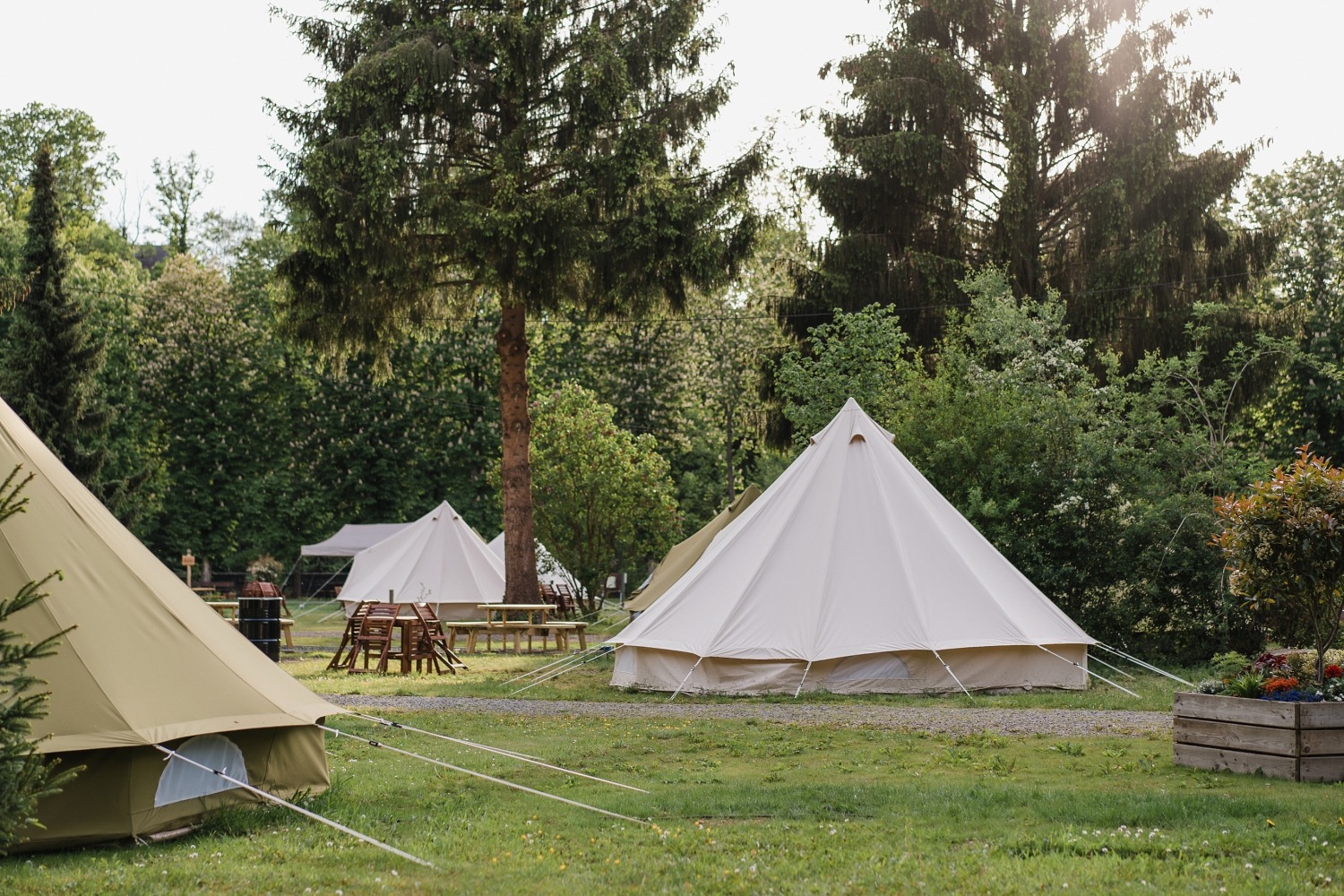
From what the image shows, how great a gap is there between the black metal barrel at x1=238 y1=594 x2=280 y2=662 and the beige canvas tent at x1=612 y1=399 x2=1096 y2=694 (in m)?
3.97

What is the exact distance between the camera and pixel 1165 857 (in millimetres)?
5992

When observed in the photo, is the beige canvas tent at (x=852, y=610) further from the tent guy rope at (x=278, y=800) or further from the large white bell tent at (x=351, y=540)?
the large white bell tent at (x=351, y=540)

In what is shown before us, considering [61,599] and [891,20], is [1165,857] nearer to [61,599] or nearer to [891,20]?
[61,599]

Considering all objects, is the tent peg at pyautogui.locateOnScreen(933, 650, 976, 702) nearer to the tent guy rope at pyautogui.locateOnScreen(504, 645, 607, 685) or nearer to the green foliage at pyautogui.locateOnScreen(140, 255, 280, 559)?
the tent guy rope at pyautogui.locateOnScreen(504, 645, 607, 685)

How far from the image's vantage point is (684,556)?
19.9 metres

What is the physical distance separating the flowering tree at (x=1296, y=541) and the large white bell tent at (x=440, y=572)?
20163 millimetres

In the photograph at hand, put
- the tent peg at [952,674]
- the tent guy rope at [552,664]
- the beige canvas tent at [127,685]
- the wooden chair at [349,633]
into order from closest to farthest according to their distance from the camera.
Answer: the beige canvas tent at [127,685] < the tent peg at [952,674] < the tent guy rope at [552,664] < the wooden chair at [349,633]

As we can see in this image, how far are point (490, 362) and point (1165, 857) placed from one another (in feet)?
117

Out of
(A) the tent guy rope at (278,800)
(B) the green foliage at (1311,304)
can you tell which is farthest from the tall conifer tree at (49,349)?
(B) the green foliage at (1311,304)

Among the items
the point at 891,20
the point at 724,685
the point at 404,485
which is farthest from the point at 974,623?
the point at 404,485

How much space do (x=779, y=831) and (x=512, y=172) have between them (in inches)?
584

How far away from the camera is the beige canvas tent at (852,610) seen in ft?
43.1

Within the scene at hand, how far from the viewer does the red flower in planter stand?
27.0ft

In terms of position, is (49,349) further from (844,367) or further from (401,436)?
(844,367)
